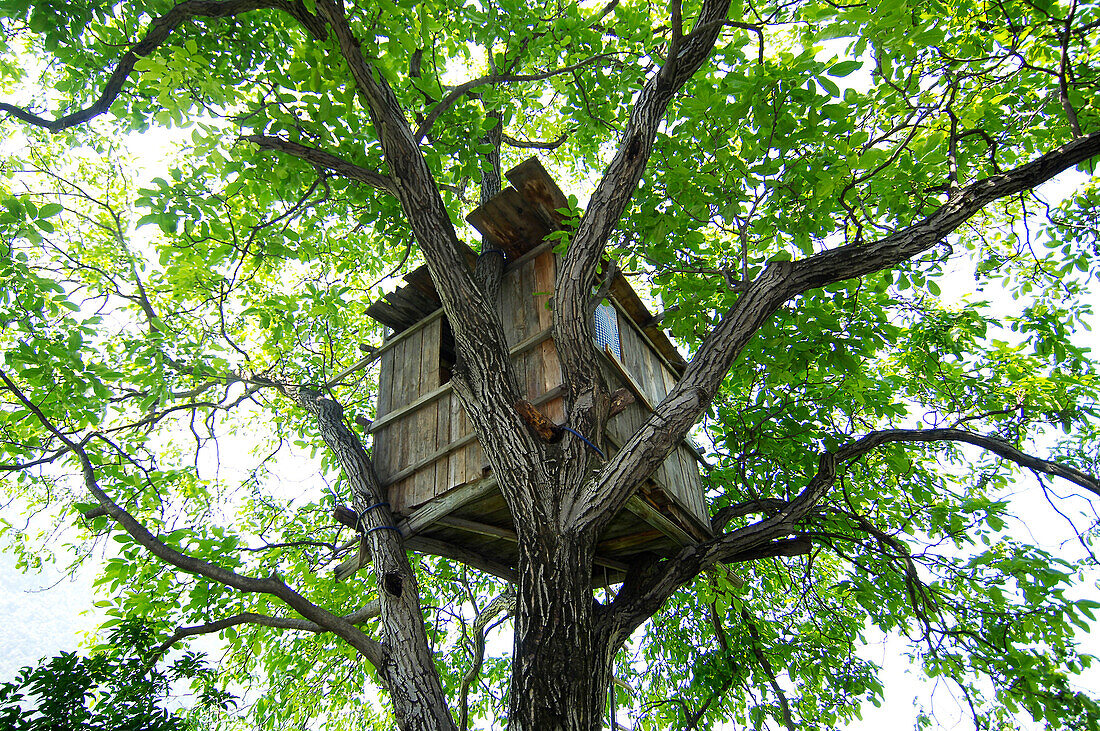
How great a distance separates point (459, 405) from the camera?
16.5 ft

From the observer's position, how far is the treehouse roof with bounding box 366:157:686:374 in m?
5.35

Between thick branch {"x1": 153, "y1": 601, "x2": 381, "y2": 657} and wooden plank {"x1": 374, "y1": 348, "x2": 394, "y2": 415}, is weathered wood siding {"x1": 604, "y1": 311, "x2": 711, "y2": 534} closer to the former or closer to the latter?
wooden plank {"x1": 374, "y1": 348, "x2": 394, "y2": 415}

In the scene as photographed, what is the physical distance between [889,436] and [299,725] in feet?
23.9

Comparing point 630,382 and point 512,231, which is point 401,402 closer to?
point 512,231

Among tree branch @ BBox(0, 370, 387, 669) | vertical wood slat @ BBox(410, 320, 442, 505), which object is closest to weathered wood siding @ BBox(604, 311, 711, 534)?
vertical wood slat @ BBox(410, 320, 442, 505)

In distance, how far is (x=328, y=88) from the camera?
4102 mm

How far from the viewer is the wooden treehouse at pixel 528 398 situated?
4.80 m

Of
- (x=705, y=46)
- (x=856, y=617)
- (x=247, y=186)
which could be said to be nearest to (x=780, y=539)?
(x=856, y=617)

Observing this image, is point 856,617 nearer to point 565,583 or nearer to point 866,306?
point 866,306

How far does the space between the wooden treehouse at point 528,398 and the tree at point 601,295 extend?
35 cm

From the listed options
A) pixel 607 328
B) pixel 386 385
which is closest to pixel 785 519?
pixel 607 328

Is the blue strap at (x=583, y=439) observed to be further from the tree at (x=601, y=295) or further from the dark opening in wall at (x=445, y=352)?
the dark opening in wall at (x=445, y=352)

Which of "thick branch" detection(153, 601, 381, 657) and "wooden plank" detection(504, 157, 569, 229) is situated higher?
"wooden plank" detection(504, 157, 569, 229)

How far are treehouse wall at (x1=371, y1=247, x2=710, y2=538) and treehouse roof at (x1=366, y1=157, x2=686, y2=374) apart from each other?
0.17 m
